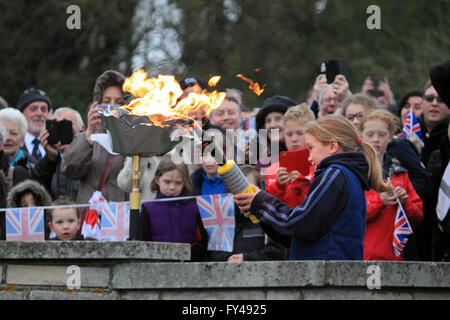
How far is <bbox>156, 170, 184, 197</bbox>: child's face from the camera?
23.5ft

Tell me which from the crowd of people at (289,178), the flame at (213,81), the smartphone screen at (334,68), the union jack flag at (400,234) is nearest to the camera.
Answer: the crowd of people at (289,178)

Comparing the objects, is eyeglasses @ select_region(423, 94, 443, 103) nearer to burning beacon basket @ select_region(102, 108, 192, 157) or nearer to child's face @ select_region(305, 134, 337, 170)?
child's face @ select_region(305, 134, 337, 170)

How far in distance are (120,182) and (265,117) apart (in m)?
1.77

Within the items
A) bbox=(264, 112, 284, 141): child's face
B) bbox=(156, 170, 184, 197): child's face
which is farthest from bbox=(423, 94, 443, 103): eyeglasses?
bbox=(156, 170, 184, 197): child's face

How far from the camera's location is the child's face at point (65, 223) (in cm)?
728

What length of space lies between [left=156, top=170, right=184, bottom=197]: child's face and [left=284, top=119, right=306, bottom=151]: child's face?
1054 millimetres

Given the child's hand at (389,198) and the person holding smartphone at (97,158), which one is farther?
the person holding smartphone at (97,158)

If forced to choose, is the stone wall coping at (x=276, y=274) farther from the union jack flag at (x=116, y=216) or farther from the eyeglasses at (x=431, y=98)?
the eyeglasses at (x=431, y=98)

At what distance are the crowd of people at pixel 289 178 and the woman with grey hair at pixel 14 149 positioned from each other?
11mm

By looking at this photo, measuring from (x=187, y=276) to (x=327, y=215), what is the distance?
0.89 meters

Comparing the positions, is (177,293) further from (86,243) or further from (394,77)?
(394,77)

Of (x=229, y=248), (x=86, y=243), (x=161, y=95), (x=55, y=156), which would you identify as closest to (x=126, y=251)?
(x=86, y=243)

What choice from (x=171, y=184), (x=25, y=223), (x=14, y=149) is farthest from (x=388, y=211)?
(x=14, y=149)

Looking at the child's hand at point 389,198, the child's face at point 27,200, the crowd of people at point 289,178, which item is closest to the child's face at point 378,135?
the crowd of people at point 289,178
